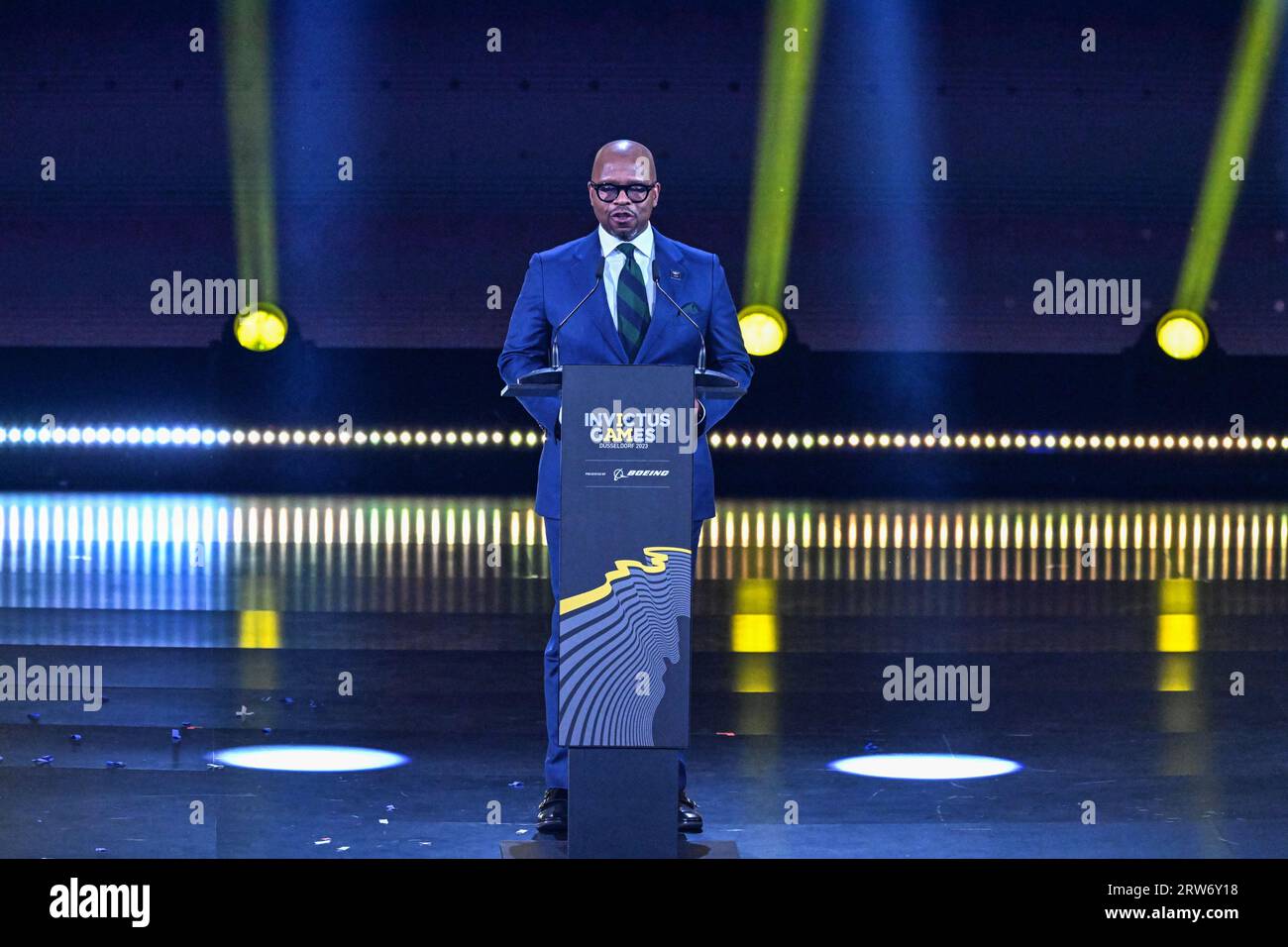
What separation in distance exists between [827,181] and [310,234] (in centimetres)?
320

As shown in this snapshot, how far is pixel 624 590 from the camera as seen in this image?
260 cm

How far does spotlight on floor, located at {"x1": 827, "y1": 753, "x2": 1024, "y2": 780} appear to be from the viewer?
3598mm

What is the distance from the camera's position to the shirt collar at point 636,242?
287 cm

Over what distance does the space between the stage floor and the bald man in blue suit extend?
53cm

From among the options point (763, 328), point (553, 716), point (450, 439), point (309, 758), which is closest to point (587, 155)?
point (763, 328)

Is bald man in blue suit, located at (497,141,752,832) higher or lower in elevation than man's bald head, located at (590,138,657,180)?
lower

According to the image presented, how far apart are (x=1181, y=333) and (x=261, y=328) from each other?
5.47 m

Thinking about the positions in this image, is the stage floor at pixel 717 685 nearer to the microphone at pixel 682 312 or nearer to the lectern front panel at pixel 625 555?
the lectern front panel at pixel 625 555

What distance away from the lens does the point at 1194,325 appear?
1078 cm

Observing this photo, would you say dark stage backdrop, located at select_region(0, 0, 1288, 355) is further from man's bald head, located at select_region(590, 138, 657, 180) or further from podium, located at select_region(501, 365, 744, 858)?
podium, located at select_region(501, 365, 744, 858)

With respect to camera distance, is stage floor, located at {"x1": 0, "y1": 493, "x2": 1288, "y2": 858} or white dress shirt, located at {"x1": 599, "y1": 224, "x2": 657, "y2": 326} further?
stage floor, located at {"x1": 0, "y1": 493, "x2": 1288, "y2": 858}

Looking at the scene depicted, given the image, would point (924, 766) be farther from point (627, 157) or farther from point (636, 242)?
point (627, 157)

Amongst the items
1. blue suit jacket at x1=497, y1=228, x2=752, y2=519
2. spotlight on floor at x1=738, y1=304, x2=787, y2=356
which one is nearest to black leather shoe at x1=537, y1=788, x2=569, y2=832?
blue suit jacket at x1=497, y1=228, x2=752, y2=519
